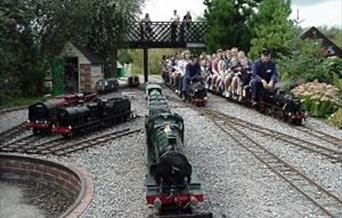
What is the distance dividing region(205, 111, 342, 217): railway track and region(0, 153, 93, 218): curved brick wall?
329cm

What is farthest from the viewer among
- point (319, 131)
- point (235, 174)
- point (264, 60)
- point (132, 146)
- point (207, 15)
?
point (207, 15)

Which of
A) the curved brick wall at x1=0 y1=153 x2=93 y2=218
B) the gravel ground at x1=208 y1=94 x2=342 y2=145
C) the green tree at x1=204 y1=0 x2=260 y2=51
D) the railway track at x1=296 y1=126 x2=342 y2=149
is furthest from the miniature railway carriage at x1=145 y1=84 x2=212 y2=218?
the green tree at x1=204 y1=0 x2=260 y2=51

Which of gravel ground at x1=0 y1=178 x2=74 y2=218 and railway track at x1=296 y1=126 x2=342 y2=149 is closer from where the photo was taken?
gravel ground at x1=0 y1=178 x2=74 y2=218

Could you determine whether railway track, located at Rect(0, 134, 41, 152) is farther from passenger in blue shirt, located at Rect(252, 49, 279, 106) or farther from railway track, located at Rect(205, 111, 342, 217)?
passenger in blue shirt, located at Rect(252, 49, 279, 106)

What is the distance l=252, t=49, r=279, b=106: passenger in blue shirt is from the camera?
1661cm

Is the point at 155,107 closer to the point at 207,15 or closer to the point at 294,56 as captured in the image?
the point at 294,56

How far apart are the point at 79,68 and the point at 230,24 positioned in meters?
8.96

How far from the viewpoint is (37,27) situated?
25.6 metres

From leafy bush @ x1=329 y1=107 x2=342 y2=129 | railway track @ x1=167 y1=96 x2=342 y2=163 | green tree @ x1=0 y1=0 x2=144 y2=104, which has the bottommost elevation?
railway track @ x1=167 y1=96 x2=342 y2=163

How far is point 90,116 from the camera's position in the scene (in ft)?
51.6

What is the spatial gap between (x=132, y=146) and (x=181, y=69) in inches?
448

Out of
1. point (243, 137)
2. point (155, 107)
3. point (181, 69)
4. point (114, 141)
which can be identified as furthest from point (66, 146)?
point (181, 69)

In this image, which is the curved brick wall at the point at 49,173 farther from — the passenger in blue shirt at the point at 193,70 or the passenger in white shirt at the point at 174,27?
the passenger in white shirt at the point at 174,27

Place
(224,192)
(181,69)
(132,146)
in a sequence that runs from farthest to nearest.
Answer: (181,69)
(132,146)
(224,192)
